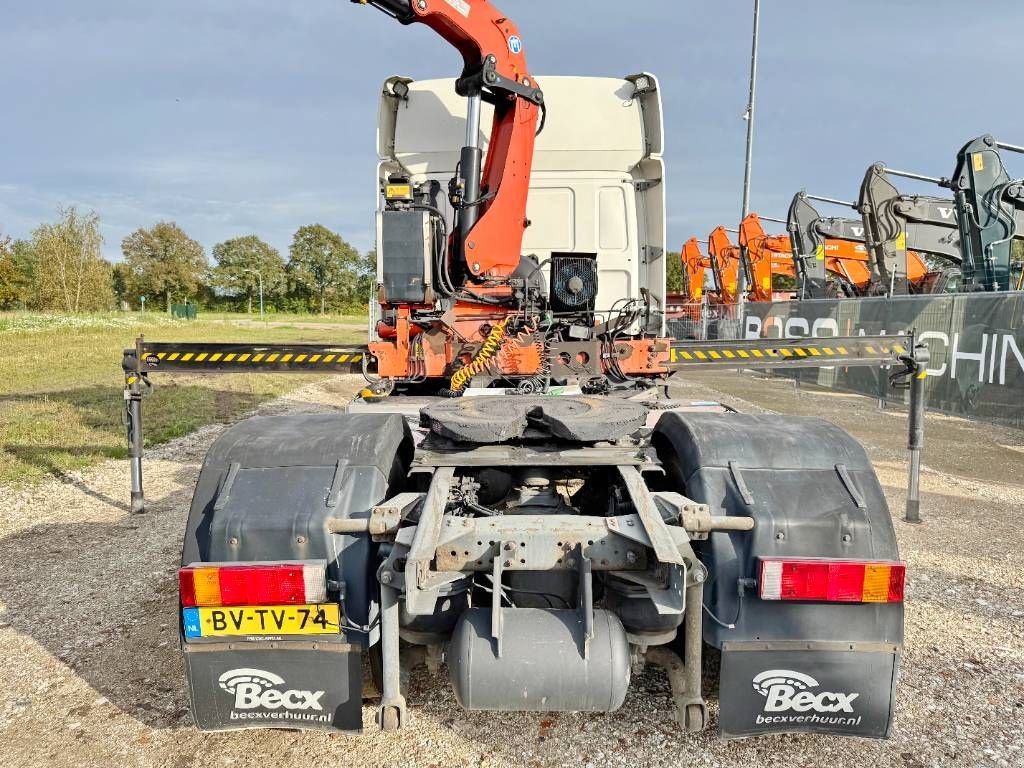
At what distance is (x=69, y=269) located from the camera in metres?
46.0

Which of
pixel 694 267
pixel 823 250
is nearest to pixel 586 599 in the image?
pixel 823 250

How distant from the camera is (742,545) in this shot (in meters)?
2.16

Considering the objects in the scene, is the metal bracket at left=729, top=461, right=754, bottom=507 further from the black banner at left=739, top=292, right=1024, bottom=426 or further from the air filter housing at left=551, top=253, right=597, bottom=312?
the black banner at left=739, top=292, right=1024, bottom=426

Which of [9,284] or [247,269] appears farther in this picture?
[247,269]

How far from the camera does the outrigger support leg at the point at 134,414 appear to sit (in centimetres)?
523

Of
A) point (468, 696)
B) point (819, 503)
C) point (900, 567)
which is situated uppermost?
point (819, 503)

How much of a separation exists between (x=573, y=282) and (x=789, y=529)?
3501mm

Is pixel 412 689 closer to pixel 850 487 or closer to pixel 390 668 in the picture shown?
pixel 390 668

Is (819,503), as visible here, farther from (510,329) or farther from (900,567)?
(510,329)

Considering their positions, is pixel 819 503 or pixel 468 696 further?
pixel 819 503

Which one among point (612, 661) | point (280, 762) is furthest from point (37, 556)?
point (612, 661)

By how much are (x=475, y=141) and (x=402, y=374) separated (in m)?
1.96

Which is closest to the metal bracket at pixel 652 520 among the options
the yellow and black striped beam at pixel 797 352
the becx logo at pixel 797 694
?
the becx logo at pixel 797 694

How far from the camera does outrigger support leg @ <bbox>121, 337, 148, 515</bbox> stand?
5230 millimetres
